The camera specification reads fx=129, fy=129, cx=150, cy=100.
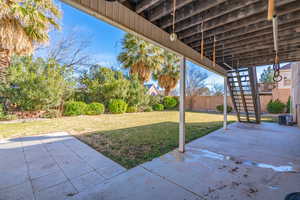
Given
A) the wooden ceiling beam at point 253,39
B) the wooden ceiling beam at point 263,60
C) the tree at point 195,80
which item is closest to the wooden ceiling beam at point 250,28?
the wooden ceiling beam at point 253,39

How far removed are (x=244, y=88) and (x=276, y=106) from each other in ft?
21.2

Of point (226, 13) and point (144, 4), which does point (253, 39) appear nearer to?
point (226, 13)

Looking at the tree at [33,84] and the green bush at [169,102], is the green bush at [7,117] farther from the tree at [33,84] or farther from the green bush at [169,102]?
the green bush at [169,102]

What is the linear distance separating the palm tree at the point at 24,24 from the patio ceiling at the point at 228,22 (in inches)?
188

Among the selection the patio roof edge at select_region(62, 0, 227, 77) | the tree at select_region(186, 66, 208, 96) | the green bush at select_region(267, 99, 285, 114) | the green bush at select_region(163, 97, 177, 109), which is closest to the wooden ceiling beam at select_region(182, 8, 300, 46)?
the patio roof edge at select_region(62, 0, 227, 77)

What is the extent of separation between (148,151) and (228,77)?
445 centimetres

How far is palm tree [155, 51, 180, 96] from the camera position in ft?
41.0

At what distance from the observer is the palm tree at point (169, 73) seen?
1248 cm

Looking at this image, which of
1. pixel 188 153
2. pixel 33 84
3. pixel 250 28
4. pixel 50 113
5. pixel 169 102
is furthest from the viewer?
pixel 169 102

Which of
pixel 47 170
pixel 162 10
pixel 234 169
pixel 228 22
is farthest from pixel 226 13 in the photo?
pixel 47 170

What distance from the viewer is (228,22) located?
213cm

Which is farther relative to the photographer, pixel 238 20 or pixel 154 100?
pixel 154 100

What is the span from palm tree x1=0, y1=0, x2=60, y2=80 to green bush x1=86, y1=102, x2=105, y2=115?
4220mm

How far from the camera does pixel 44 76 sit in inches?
250
